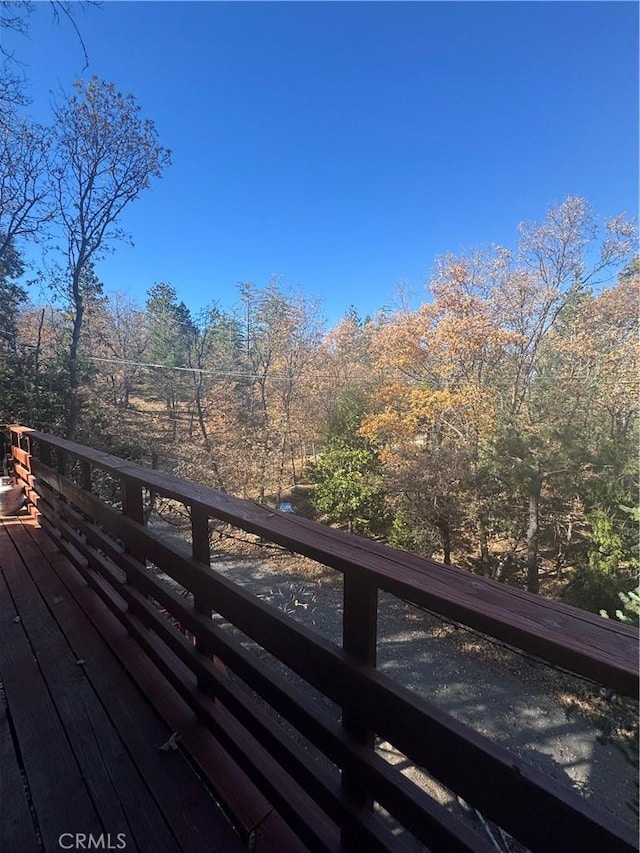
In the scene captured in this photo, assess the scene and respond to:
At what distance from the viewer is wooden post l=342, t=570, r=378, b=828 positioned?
751 mm

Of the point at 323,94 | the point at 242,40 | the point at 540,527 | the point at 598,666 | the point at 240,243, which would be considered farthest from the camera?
the point at 240,243

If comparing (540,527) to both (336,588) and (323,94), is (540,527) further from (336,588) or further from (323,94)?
(323,94)

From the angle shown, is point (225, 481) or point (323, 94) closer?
point (323, 94)

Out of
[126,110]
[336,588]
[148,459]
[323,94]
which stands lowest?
[336,588]

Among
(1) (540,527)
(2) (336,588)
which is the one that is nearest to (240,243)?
(2) (336,588)

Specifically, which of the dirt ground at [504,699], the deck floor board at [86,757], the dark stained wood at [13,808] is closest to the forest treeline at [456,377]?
the dirt ground at [504,699]

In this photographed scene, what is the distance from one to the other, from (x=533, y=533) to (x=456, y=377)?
4.86 meters

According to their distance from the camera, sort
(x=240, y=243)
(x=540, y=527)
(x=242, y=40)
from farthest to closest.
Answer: (x=240, y=243), (x=540, y=527), (x=242, y=40)

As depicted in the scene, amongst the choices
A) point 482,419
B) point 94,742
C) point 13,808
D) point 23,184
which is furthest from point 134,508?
point 23,184

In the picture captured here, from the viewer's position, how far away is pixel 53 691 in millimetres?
1509

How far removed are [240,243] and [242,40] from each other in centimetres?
1367

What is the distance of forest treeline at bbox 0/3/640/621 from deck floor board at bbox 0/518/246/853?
8639 millimetres

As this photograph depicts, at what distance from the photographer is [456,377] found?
1192 cm

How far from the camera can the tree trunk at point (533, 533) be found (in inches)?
381
